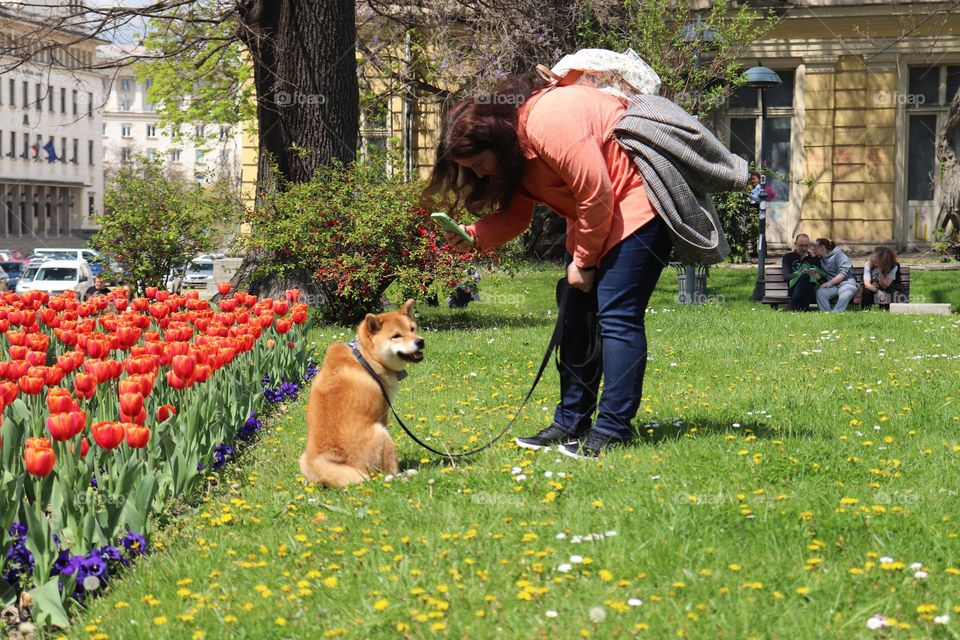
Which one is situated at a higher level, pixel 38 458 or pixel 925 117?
pixel 925 117

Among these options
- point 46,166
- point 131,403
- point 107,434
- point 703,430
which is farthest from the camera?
point 46,166

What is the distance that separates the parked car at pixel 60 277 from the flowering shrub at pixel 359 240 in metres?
24.4

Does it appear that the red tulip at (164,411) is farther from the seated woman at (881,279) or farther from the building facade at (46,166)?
the building facade at (46,166)

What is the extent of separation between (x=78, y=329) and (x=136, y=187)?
29.6ft

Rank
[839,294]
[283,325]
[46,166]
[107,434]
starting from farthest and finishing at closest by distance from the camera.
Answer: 1. [46,166]
2. [839,294]
3. [283,325]
4. [107,434]

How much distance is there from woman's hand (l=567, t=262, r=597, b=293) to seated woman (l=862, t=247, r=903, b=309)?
1186cm

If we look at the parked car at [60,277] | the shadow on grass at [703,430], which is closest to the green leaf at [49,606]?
the shadow on grass at [703,430]

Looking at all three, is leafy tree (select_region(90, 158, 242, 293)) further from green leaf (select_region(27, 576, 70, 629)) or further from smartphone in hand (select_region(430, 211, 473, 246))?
green leaf (select_region(27, 576, 70, 629))

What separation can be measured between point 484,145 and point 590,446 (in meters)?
1.53

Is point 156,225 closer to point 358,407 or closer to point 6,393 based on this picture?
point 358,407

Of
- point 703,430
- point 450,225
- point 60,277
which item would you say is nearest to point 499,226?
point 450,225

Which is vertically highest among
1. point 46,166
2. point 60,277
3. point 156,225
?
point 46,166

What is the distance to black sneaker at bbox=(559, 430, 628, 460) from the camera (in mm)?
5598

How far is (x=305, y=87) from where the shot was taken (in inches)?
577
